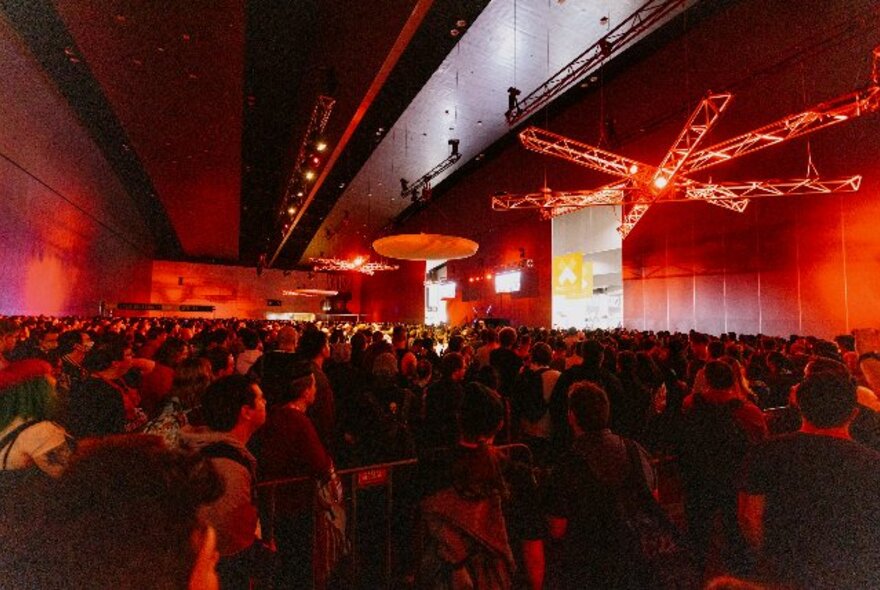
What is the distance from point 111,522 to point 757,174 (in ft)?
38.5

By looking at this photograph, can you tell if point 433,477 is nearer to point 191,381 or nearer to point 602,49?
point 191,381

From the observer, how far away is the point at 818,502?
139 centimetres

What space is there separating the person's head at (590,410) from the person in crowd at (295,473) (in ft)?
3.87

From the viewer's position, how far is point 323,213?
603 inches

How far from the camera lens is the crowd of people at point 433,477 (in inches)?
29.0

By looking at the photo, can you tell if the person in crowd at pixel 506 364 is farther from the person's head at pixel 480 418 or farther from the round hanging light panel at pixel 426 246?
the person's head at pixel 480 418

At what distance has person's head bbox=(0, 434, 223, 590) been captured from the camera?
68cm

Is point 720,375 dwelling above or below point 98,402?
above

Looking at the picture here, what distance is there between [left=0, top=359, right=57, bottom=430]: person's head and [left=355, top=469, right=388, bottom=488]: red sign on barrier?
5.63 feet

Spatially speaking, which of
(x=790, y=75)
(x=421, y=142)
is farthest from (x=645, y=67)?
(x=421, y=142)

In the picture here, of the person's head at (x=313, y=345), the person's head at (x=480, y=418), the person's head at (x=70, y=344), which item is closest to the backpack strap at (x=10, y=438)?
the person's head at (x=480, y=418)

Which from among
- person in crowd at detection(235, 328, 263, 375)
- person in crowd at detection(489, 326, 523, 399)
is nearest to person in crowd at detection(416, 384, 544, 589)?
person in crowd at detection(489, 326, 523, 399)

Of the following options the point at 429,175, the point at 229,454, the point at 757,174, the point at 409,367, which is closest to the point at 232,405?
the point at 229,454

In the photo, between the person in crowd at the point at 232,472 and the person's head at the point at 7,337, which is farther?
the person's head at the point at 7,337
